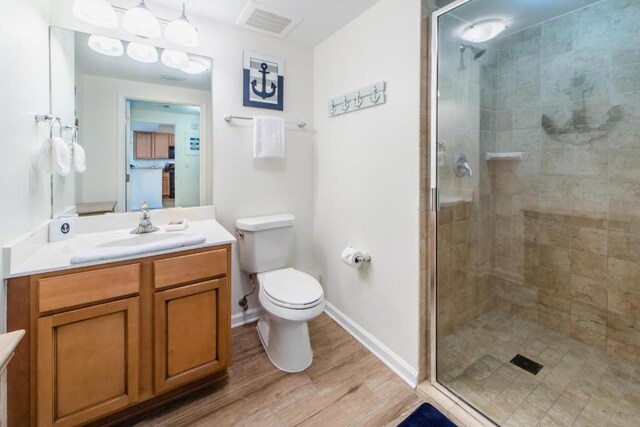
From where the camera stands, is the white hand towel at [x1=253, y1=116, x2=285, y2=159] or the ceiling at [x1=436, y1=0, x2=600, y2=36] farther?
the white hand towel at [x1=253, y1=116, x2=285, y2=159]

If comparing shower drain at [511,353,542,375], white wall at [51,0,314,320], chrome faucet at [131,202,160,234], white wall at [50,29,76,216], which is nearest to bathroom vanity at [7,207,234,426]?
chrome faucet at [131,202,160,234]

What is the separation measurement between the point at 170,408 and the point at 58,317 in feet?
2.32

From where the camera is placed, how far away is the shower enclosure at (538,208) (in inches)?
61.6

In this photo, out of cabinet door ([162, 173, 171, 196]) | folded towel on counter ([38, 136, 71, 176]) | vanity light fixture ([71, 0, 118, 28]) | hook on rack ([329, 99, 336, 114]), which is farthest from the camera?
hook on rack ([329, 99, 336, 114])

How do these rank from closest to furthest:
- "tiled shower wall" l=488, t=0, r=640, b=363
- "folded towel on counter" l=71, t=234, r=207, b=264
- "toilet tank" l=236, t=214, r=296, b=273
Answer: "folded towel on counter" l=71, t=234, r=207, b=264 → "tiled shower wall" l=488, t=0, r=640, b=363 → "toilet tank" l=236, t=214, r=296, b=273

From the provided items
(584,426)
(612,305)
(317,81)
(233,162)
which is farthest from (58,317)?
(612,305)

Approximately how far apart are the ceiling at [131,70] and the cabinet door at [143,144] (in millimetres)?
339

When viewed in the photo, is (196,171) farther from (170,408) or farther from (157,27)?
(170,408)

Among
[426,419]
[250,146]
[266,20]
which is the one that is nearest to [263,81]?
[266,20]

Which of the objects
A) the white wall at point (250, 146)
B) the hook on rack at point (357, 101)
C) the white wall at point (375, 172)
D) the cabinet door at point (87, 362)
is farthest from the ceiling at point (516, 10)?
the cabinet door at point (87, 362)

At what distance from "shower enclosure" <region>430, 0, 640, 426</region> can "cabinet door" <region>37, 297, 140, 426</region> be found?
→ 1.56 m

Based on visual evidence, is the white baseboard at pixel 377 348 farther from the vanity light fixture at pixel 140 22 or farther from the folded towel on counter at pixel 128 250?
the vanity light fixture at pixel 140 22

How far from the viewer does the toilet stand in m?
1.65

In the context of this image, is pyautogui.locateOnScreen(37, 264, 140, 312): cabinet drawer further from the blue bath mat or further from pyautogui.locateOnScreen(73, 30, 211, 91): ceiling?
the blue bath mat
